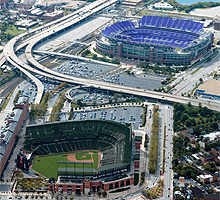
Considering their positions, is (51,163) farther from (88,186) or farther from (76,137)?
(88,186)

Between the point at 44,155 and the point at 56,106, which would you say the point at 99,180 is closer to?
the point at 44,155

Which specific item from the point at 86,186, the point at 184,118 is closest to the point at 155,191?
the point at 86,186

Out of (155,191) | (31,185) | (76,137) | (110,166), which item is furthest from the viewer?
(76,137)

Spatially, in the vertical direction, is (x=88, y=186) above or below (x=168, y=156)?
below

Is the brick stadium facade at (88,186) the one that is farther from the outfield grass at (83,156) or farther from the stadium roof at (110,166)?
the outfield grass at (83,156)

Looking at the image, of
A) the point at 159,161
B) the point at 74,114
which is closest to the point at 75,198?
the point at 159,161

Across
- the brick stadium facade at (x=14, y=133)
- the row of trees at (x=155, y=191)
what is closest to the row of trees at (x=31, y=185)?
the brick stadium facade at (x=14, y=133)

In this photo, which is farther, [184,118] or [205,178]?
[184,118]
